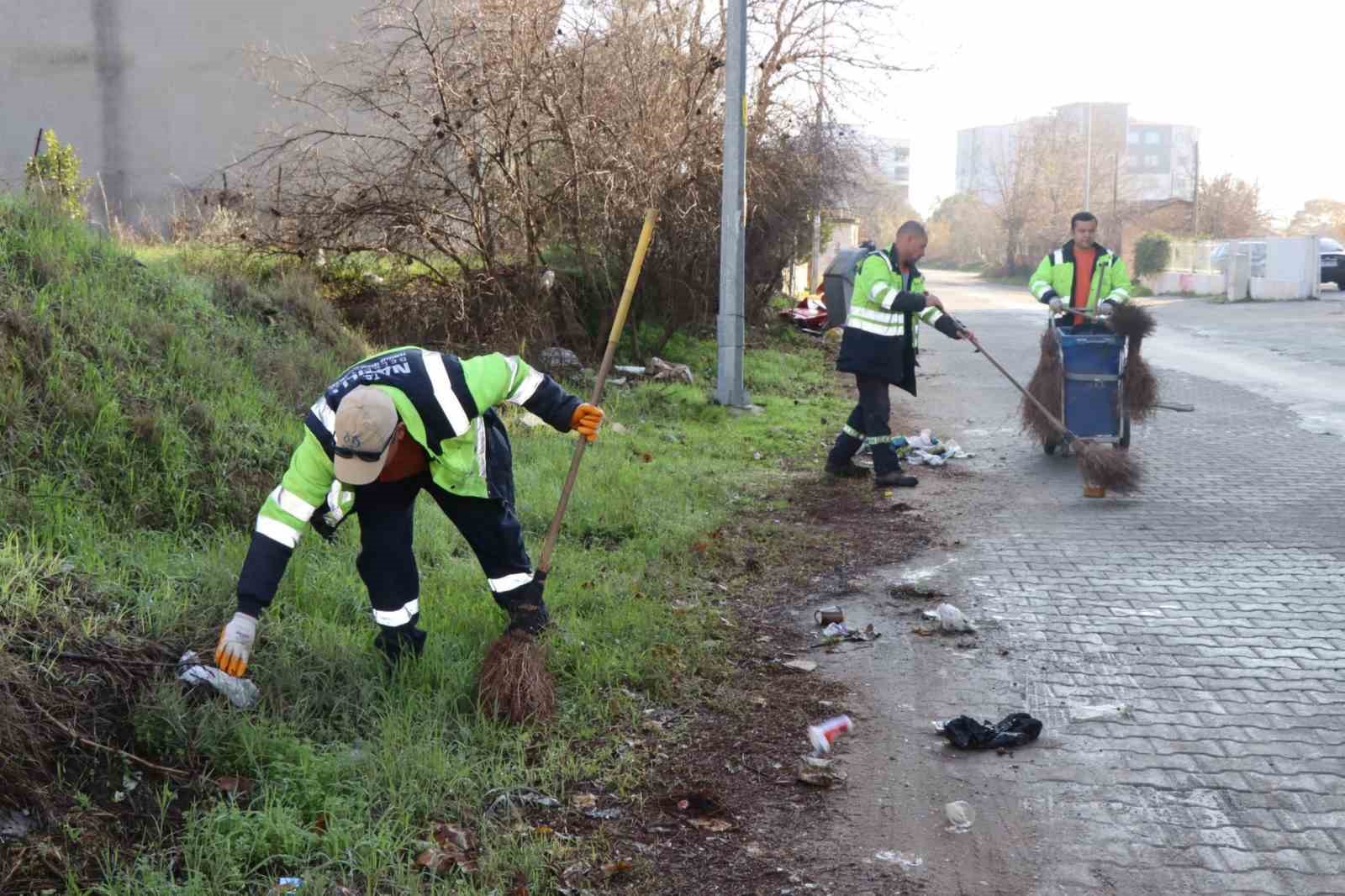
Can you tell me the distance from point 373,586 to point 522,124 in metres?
7.74

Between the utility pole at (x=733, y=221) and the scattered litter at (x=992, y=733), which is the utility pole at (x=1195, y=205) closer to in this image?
the utility pole at (x=733, y=221)

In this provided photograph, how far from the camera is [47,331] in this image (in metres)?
6.88

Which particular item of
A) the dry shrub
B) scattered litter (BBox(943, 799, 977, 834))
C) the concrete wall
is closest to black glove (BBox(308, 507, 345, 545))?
scattered litter (BBox(943, 799, 977, 834))

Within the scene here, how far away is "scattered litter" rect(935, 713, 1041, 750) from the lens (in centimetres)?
446

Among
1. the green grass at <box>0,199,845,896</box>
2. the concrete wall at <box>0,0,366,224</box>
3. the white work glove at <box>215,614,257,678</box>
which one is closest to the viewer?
the green grass at <box>0,199,845,896</box>

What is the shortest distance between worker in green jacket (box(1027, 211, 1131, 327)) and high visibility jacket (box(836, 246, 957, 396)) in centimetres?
119

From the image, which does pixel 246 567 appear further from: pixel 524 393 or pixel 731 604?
pixel 731 604

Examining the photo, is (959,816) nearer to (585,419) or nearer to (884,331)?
(585,419)

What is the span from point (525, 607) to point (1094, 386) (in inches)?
228

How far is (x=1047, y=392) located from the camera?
377 inches

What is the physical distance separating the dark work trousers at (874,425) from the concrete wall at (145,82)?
13.3m

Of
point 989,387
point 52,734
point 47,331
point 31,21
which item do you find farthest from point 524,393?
point 31,21

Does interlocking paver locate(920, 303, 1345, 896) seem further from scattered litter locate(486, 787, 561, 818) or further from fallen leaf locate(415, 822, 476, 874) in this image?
fallen leaf locate(415, 822, 476, 874)

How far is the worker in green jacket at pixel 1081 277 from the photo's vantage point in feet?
31.6
